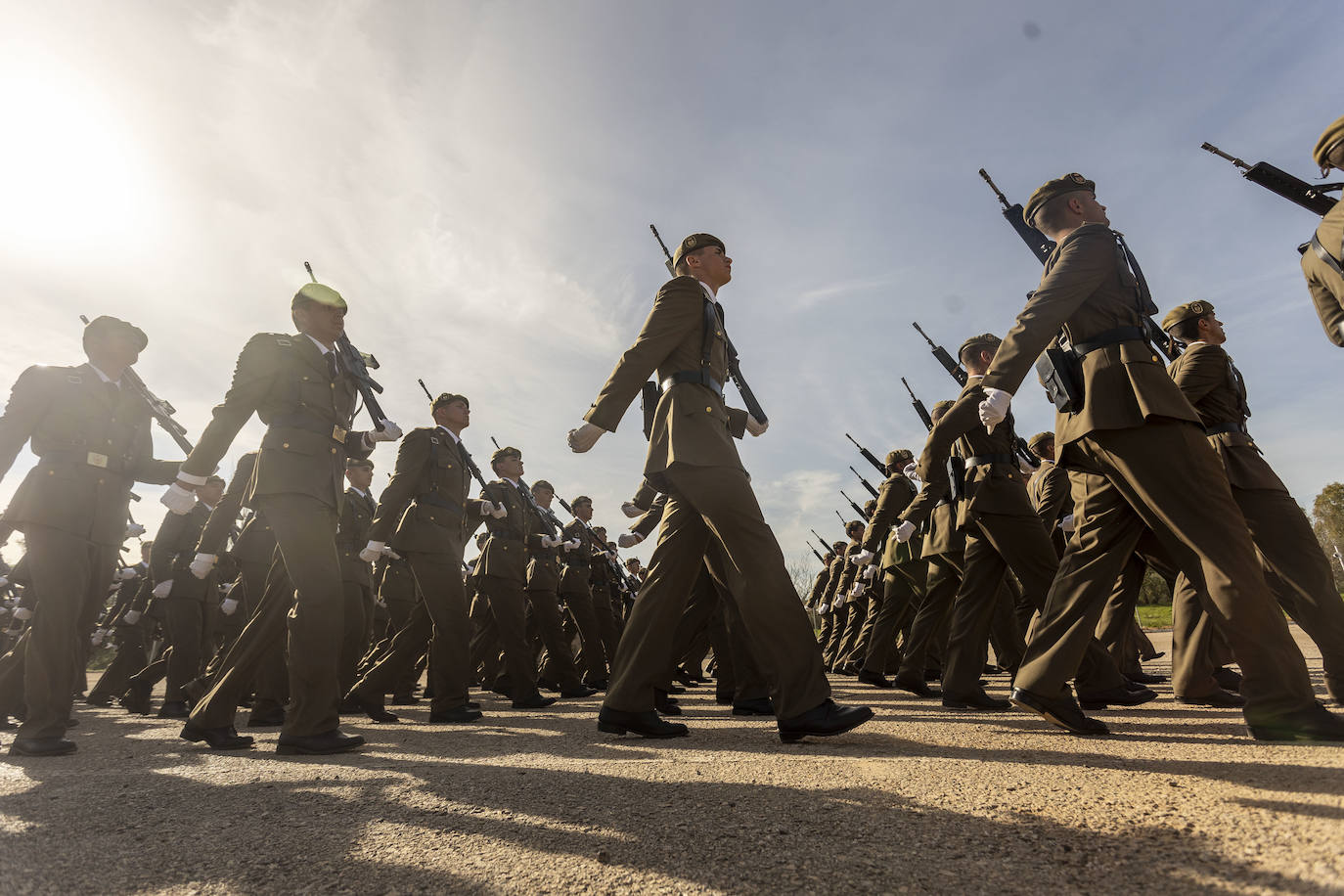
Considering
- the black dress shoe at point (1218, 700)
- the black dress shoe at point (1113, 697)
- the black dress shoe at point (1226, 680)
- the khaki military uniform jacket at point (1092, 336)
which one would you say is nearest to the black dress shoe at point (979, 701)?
the black dress shoe at point (1113, 697)

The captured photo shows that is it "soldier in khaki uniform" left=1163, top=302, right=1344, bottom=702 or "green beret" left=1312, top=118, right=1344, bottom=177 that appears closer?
"green beret" left=1312, top=118, right=1344, bottom=177

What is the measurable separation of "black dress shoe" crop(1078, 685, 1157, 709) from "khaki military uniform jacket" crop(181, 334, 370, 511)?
4646mm

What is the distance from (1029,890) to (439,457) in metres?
5.51

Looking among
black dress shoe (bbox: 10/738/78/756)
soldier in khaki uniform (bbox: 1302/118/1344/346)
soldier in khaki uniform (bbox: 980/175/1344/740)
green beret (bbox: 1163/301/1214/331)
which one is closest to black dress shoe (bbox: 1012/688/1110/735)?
soldier in khaki uniform (bbox: 980/175/1344/740)

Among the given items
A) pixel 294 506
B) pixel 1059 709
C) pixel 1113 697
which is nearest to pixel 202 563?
pixel 294 506

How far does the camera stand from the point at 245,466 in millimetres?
5621

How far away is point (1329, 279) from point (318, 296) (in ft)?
17.3

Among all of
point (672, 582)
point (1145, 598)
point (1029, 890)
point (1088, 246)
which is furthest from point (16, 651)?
point (1145, 598)

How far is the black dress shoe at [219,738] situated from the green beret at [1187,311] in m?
6.39

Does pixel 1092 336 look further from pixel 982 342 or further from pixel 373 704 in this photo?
pixel 373 704

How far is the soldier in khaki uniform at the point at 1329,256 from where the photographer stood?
3166mm

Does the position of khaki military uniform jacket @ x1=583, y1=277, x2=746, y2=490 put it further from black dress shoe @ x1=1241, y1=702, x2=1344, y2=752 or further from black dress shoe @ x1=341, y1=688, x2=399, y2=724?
black dress shoe @ x1=341, y1=688, x2=399, y2=724

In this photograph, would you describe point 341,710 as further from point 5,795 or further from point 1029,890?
point 1029,890

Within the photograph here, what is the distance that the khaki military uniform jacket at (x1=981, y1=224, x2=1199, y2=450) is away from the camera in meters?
3.24
